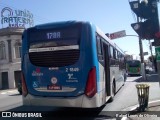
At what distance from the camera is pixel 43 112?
1184 centimetres

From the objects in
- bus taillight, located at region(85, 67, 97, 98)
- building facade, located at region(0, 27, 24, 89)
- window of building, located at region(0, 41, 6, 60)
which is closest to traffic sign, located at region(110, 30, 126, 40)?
building facade, located at region(0, 27, 24, 89)

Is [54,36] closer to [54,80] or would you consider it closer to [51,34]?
[51,34]

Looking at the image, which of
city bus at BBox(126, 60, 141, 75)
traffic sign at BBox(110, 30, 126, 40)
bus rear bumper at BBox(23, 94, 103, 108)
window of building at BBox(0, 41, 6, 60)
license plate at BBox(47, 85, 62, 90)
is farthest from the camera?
traffic sign at BBox(110, 30, 126, 40)

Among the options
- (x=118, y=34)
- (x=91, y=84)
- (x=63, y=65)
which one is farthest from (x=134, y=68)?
(x=91, y=84)

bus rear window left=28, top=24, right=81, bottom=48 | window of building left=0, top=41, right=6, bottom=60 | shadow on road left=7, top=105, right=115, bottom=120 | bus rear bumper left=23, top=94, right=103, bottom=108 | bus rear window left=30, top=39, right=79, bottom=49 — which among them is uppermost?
window of building left=0, top=41, right=6, bottom=60

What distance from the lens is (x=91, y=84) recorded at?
944 cm

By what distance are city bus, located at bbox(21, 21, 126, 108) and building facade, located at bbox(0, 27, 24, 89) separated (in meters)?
33.7

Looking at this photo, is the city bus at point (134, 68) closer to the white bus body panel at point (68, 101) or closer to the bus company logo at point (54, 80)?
the white bus body panel at point (68, 101)

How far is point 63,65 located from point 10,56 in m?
35.0

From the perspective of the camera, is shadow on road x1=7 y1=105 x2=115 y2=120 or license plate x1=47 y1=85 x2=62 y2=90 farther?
shadow on road x1=7 y1=105 x2=115 y2=120

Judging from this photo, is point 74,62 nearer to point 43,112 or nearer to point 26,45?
point 26,45

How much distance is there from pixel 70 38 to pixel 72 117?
2831 mm

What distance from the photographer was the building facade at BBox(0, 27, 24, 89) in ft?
142

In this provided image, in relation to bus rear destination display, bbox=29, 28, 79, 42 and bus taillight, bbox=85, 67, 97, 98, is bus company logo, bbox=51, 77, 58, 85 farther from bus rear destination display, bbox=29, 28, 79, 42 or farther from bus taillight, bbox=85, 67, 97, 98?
bus rear destination display, bbox=29, 28, 79, 42
